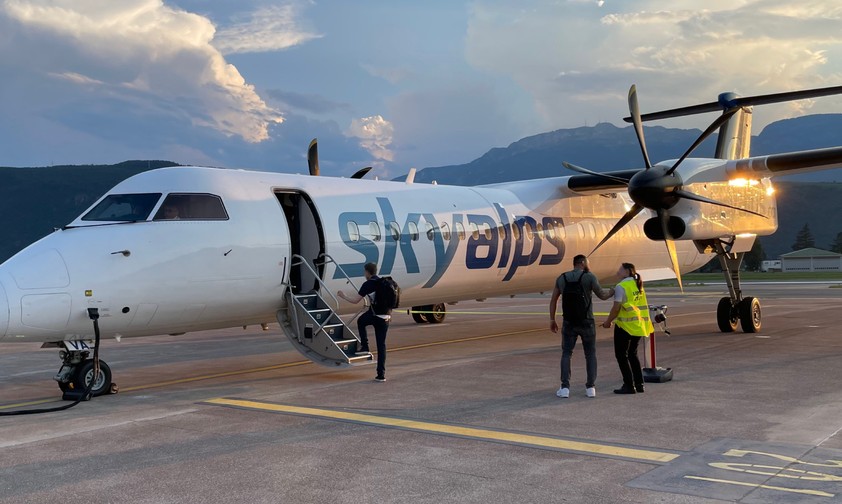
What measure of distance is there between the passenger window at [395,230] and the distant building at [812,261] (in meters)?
95.9

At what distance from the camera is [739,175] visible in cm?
1541

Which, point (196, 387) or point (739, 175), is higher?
point (739, 175)

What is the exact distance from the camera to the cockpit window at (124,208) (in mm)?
9883

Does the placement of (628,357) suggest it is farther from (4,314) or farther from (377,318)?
(4,314)

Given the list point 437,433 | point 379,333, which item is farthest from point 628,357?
point 379,333

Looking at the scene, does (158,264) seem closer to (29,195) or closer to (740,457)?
(740,457)

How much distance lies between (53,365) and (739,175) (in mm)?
14678

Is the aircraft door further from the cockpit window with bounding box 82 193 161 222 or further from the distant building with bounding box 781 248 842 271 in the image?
the distant building with bounding box 781 248 842 271

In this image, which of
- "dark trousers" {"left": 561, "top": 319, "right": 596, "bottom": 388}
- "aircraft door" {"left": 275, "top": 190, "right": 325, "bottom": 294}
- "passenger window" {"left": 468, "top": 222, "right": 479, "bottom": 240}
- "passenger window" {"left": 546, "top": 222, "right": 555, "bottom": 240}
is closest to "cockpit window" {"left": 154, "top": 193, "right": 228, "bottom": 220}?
"aircraft door" {"left": 275, "top": 190, "right": 325, "bottom": 294}

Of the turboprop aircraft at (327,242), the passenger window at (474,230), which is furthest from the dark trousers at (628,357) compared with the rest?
the passenger window at (474,230)

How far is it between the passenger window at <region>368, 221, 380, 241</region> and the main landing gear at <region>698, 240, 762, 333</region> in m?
8.28

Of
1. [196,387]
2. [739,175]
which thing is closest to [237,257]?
[196,387]

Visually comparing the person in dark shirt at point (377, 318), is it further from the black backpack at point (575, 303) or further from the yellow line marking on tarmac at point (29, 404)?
the yellow line marking on tarmac at point (29, 404)

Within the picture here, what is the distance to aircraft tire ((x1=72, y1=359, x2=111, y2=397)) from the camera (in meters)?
9.59
